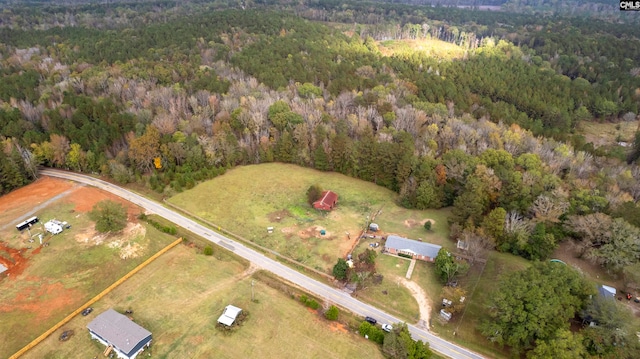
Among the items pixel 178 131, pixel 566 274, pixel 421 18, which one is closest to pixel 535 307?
pixel 566 274

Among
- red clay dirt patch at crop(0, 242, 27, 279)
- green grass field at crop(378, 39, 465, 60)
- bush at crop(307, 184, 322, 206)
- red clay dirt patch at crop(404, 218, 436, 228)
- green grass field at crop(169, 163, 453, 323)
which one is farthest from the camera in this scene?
green grass field at crop(378, 39, 465, 60)

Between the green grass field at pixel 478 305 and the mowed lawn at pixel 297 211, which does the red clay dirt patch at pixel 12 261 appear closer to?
the mowed lawn at pixel 297 211

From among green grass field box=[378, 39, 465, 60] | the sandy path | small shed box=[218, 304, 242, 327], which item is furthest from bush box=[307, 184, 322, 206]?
green grass field box=[378, 39, 465, 60]

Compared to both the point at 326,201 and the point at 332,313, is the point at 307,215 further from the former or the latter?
the point at 332,313

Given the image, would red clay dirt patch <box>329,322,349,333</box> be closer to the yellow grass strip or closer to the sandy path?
the sandy path

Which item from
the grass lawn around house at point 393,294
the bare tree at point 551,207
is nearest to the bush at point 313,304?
the grass lawn around house at point 393,294

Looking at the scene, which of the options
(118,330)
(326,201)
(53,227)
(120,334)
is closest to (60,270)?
(53,227)
